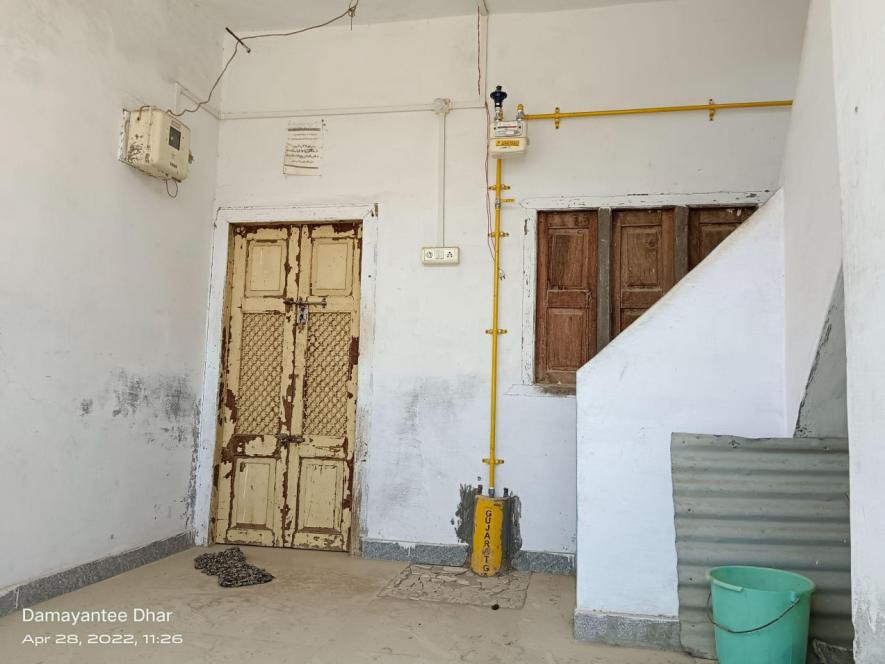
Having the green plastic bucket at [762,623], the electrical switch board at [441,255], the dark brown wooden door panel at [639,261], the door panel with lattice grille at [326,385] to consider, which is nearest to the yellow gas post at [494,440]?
the electrical switch board at [441,255]

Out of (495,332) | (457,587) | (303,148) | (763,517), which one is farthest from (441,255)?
(763,517)

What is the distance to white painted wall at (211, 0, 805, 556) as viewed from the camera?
4.20 m

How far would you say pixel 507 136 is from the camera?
13.8 ft

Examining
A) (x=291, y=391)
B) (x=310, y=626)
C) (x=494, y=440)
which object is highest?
(x=291, y=391)

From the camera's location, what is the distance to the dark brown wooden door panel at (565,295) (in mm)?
4289

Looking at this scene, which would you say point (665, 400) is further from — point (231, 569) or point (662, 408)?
point (231, 569)

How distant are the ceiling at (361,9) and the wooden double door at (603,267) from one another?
142 centimetres

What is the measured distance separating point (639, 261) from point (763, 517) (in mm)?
1945

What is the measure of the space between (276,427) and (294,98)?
7.85 feet

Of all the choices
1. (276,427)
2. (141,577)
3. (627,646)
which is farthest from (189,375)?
(627,646)

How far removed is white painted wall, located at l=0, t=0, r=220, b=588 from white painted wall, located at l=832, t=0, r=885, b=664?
3.48 metres

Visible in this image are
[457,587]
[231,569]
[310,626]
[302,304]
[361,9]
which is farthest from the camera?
[302,304]

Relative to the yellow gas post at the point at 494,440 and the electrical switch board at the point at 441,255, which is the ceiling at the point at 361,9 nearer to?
the yellow gas post at the point at 494,440

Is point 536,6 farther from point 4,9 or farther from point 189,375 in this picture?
point 189,375
